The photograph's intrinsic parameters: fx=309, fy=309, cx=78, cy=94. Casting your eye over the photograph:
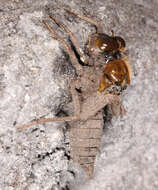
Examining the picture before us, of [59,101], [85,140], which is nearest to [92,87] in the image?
Result: [59,101]

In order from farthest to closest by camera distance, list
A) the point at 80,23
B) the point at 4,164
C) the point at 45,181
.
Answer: the point at 80,23 < the point at 45,181 < the point at 4,164

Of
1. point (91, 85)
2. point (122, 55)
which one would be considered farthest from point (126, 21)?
point (91, 85)

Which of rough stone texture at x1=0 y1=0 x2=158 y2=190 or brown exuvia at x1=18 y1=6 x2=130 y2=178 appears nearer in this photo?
rough stone texture at x1=0 y1=0 x2=158 y2=190

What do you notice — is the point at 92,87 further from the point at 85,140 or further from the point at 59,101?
the point at 85,140

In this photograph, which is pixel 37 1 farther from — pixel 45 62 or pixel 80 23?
pixel 45 62

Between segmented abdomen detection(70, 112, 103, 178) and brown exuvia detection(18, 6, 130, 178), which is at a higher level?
brown exuvia detection(18, 6, 130, 178)
